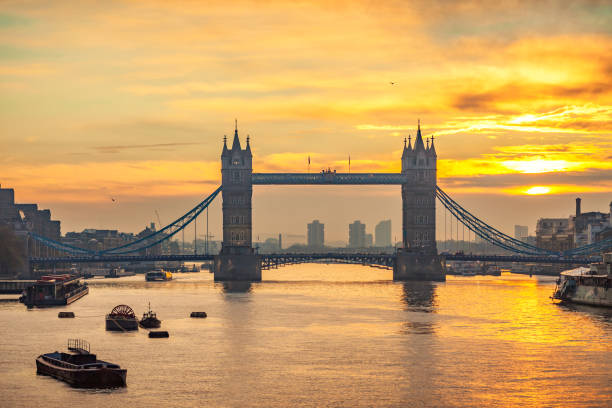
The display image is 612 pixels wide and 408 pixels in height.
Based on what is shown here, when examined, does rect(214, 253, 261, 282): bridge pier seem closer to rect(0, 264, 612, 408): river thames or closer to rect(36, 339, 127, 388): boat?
rect(0, 264, 612, 408): river thames

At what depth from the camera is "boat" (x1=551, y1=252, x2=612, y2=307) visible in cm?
12262

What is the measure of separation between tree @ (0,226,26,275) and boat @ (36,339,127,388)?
124 metres

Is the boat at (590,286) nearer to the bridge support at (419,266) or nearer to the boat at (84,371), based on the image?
the bridge support at (419,266)

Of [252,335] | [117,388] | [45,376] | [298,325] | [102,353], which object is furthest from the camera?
[298,325]

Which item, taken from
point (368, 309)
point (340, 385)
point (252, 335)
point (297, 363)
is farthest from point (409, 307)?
point (340, 385)

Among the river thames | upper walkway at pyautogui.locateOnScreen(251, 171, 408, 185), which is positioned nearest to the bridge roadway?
upper walkway at pyautogui.locateOnScreen(251, 171, 408, 185)

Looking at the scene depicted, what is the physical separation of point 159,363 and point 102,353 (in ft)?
21.9

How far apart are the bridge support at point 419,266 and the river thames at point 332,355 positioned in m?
65.8

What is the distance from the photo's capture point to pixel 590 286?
12781 cm

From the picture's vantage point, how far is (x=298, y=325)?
97312mm

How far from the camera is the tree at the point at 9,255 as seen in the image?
183 m

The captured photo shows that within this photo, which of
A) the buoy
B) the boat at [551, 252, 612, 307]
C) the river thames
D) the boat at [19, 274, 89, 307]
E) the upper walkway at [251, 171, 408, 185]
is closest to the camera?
the river thames

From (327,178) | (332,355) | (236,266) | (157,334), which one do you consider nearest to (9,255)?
(236,266)

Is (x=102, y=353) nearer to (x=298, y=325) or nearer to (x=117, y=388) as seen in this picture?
(x=117, y=388)
